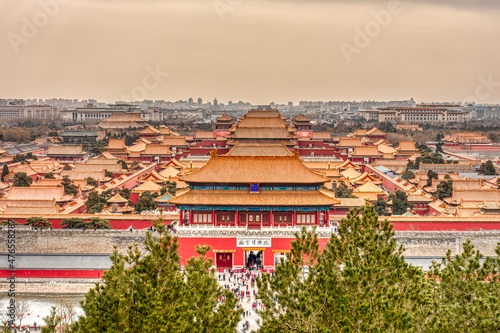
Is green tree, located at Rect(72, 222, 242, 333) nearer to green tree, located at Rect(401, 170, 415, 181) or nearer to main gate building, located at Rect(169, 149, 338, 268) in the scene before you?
main gate building, located at Rect(169, 149, 338, 268)

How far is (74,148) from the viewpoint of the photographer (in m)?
65.6

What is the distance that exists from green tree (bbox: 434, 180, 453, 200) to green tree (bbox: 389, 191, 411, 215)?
11.1 feet

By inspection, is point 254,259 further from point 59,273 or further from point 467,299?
point 467,299

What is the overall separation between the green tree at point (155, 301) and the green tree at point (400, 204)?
26244mm

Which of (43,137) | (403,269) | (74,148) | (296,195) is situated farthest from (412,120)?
(403,269)

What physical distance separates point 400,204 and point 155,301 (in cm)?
2829

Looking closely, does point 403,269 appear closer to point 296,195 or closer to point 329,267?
point 329,267

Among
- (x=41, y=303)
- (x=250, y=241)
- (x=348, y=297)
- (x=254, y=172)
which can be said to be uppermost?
(x=254, y=172)

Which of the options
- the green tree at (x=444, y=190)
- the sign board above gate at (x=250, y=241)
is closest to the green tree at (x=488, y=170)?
the green tree at (x=444, y=190)

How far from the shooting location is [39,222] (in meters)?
32.5

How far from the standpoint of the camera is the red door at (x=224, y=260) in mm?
28117

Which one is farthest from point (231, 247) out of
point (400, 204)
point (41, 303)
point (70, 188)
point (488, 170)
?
point (488, 170)

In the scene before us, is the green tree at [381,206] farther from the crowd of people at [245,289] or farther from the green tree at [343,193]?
the crowd of people at [245,289]

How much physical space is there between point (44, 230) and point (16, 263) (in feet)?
13.2
